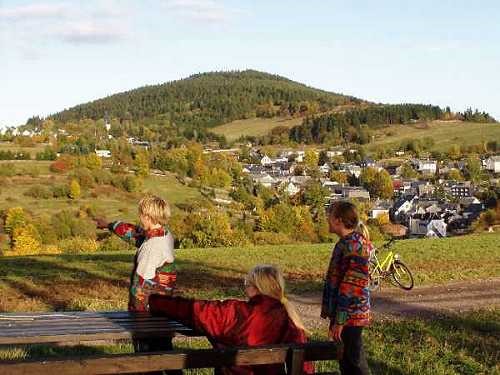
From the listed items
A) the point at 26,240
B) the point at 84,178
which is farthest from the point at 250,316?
the point at 84,178

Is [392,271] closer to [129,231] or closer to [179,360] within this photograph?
[129,231]

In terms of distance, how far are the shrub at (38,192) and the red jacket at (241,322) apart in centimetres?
8781

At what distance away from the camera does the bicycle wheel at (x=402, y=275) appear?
1591 cm

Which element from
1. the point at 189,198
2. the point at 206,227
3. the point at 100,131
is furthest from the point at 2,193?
the point at 100,131

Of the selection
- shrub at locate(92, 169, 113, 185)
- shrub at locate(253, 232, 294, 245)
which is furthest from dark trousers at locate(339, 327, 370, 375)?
shrub at locate(92, 169, 113, 185)

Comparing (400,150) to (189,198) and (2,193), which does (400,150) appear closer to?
(189,198)

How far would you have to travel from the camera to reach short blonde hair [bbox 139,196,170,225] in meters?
6.54

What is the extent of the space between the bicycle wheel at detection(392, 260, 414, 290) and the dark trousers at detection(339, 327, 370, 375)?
9.77 m

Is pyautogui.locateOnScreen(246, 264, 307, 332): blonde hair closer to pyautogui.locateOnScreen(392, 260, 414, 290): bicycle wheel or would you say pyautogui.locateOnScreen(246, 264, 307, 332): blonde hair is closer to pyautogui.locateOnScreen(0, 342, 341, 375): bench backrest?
pyautogui.locateOnScreen(0, 342, 341, 375): bench backrest

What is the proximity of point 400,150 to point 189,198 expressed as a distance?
103 metres

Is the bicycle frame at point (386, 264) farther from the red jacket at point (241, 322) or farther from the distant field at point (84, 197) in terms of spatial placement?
the distant field at point (84, 197)

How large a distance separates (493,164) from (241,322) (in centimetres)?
16301

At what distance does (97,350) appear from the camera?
8938 millimetres

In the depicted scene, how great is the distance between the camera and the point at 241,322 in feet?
16.5
